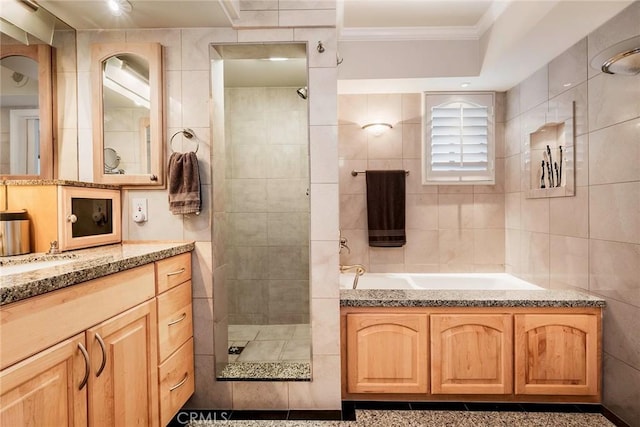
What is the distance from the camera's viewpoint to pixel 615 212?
1.82 metres

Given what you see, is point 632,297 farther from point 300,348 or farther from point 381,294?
point 300,348

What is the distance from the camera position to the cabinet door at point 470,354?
6.51ft

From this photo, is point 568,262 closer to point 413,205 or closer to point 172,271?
point 413,205

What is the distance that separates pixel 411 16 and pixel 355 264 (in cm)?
195

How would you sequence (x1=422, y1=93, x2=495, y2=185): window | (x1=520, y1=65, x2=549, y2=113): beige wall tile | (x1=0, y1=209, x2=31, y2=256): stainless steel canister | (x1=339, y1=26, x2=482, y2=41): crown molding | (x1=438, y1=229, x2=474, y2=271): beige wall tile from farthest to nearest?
(x1=438, y1=229, x2=474, y2=271): beige wall tile → (x1=422, y1=93, x2=495, y2=185): window → (x1=339, y1=26, x2=482, y2=41): crown molding → (x1=520, y1=65, x2=549, y2=113): beige wall tile → (x1=0, y1=209, x2=31, y2=256): stainless steel canister

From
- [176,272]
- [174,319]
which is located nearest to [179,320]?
[174,319]

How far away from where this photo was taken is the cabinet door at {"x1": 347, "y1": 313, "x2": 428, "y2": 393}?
2.01 m

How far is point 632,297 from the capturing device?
175cm

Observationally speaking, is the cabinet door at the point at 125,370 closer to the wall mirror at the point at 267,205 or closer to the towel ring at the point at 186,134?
the towel ring at the point at 186,134

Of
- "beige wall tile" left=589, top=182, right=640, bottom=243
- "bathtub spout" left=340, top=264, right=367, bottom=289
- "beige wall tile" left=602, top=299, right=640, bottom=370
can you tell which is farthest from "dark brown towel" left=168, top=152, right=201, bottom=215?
"beige wall tile" left=602, top=299, right=640, bottom=370

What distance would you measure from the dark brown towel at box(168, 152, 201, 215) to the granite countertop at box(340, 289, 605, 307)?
1006 mm

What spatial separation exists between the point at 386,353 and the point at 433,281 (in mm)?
1081

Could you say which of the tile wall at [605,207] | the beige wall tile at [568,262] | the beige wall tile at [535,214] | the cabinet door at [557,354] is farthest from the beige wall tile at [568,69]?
the cabinet door at [557,354]

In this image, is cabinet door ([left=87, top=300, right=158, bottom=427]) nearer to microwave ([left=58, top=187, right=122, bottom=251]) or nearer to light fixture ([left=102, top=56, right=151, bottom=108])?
microwave ([left=58, top=187, right=122, bottom=251])
